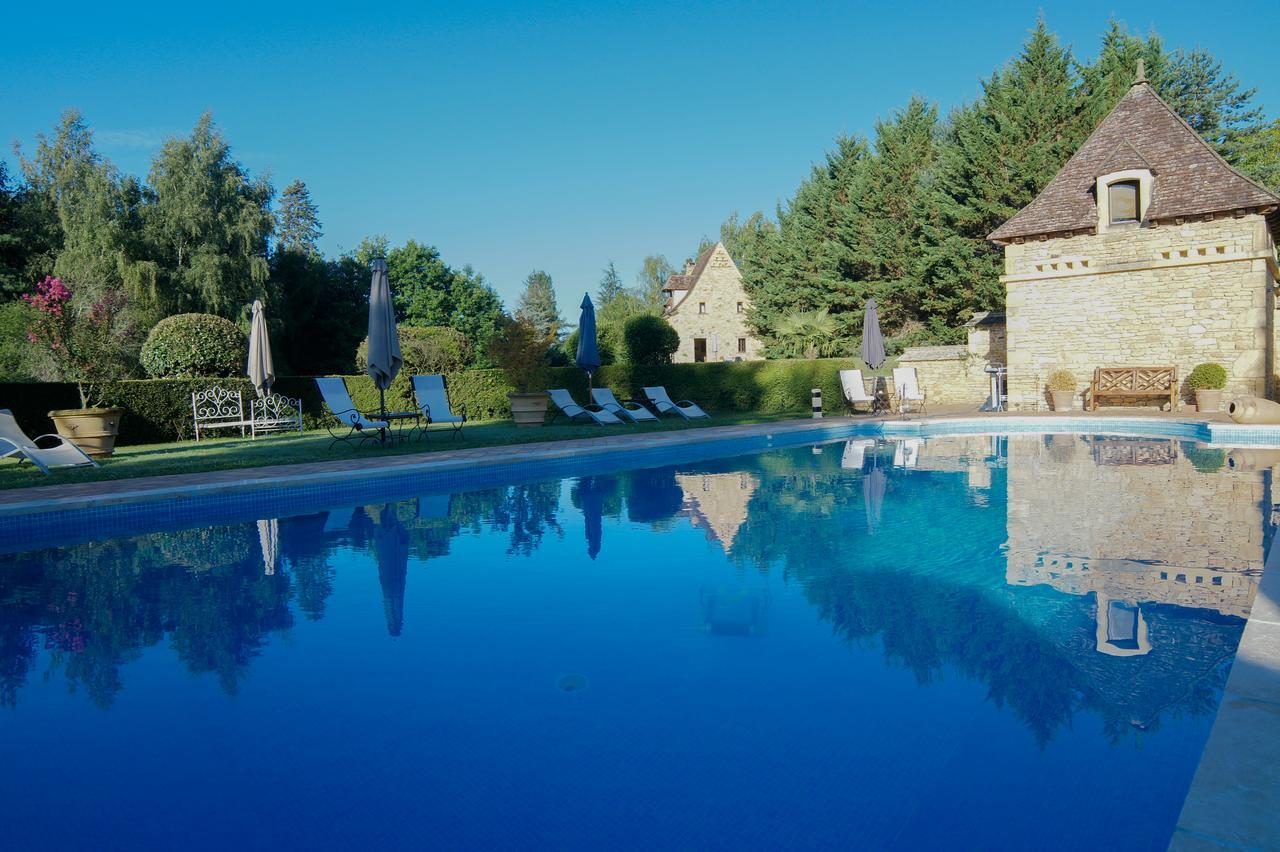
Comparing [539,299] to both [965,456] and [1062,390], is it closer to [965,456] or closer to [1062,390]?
[1062,390]

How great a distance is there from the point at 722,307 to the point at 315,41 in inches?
962

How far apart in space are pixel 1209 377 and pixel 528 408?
13.8 metres

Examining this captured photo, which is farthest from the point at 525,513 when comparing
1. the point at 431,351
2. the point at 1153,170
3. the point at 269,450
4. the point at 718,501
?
the point at 1153,170

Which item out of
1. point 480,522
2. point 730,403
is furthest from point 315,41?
point 480,522

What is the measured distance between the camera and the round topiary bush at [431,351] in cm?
2188

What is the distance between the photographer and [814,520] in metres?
7.01

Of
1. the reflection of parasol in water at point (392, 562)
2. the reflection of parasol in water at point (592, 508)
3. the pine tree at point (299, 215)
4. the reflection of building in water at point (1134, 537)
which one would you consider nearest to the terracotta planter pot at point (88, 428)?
the reflection of parasol in water at point (392, 562)

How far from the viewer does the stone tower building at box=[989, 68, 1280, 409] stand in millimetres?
16125

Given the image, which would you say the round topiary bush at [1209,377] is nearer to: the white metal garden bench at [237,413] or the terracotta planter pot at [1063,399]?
the terracotta planter pot at [1063,399]

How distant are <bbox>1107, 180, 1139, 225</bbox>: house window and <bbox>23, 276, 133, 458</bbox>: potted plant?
64.2ft

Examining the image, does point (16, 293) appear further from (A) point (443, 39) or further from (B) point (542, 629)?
(B) point (542, 629)

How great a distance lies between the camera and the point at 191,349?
1614 centimetres

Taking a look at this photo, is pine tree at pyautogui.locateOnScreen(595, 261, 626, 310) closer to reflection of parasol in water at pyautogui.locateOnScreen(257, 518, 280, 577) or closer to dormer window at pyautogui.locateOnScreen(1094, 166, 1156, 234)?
dormer window at pyautogui.locateOnScreen(1094, 166, 1156, 234)

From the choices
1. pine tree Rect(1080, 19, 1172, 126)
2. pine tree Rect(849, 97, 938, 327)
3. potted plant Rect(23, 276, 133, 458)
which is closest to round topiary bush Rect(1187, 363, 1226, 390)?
pine tree Rect(1080, 19, 1172, 126)
